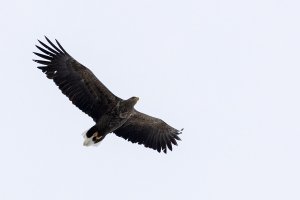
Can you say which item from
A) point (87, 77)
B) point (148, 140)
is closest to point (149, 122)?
point (148, 140)

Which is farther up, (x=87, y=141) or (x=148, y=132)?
(x=148, y=132)

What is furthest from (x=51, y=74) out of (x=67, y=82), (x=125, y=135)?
(x=125, y=135)

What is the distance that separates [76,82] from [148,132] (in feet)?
9.89

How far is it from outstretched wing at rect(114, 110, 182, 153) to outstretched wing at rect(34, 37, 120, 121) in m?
1.31

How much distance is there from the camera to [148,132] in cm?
3516

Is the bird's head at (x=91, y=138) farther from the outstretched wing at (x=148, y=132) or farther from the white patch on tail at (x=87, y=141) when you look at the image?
the outstretched wing at (x=148, y=132)

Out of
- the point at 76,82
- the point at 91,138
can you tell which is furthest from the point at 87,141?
the point at 76,82

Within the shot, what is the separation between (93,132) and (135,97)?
160cm

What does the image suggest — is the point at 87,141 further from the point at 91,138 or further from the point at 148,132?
the point at 148,132

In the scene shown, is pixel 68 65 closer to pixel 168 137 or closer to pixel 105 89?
pixel 105 89

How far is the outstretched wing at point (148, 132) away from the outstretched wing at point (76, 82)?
4.29ft

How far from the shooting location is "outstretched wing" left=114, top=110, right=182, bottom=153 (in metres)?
34.8

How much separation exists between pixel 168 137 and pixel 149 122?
2.85 ft

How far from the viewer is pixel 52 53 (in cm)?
3362
